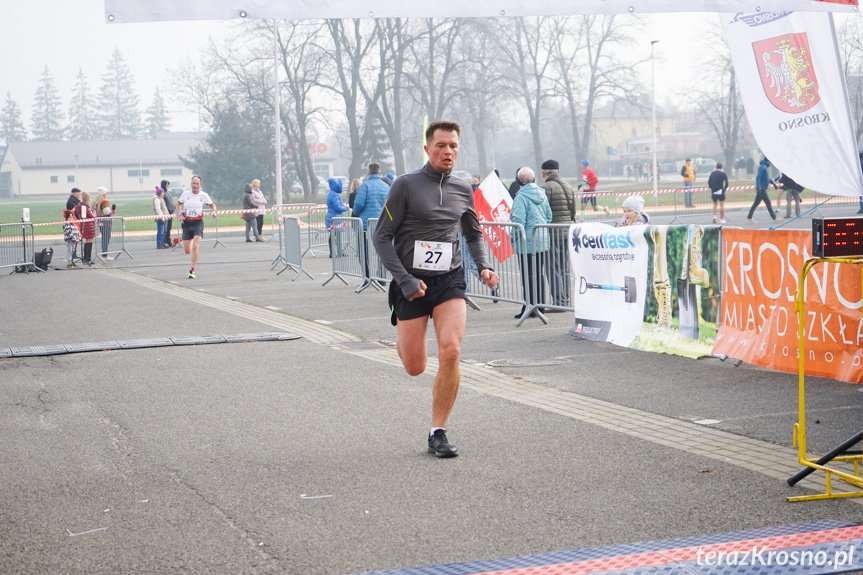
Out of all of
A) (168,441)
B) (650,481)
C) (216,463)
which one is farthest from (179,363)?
(650,481)

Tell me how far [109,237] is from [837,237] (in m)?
23.8

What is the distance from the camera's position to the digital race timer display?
5.08m

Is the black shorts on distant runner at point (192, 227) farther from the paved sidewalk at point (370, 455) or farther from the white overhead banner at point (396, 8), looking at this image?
the white overhead banner at point (396, 8)

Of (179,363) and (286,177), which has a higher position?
(286,177)

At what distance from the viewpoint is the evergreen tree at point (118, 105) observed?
178 metres

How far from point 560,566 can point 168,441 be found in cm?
340

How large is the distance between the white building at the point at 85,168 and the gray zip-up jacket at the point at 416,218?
120 meters

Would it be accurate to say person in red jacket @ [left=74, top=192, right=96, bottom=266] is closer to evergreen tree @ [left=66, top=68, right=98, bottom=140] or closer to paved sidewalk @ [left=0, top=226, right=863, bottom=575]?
paved sidewalk @ [left=0, top=226, right=863, bottom=575]

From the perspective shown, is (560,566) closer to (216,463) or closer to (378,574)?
(378,574)

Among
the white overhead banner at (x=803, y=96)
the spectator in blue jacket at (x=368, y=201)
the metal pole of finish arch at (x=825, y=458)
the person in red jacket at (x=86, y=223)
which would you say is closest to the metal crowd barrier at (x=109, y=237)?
the person in red jacket at (x=86, y=223)

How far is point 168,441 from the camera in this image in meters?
6.68

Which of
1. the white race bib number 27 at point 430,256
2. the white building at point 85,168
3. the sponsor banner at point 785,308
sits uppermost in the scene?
the white building at point 85,168

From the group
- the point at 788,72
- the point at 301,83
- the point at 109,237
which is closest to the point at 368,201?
the point at 788,72

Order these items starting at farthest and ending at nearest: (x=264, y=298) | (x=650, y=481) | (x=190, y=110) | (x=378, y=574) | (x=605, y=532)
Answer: (x=190, y=110)
(x=264, y=298)
(x=650, y=481)
(x=605, y=532)
(x=378, y=574)
